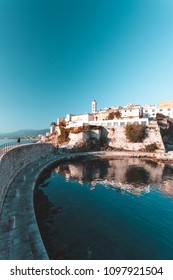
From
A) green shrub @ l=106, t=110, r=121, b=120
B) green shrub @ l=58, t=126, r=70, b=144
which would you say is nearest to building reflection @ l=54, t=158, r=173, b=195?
green shrub @ l=58, t=126, r=70, b=144

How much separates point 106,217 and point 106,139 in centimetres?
3422

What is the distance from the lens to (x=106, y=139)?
4406cm

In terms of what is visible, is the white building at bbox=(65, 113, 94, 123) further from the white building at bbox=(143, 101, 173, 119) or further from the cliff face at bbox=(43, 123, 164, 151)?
the white building at bbox=(143, 101, 173, 119)

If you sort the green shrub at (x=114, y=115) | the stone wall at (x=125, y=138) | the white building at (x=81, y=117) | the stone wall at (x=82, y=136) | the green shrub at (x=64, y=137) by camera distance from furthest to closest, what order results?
the white building at (x=81, y=117) < the green shrub at (x=114, y=115) < the green shrub at (x=64, y=137) < the stone wall at (x=82, y=136) < the stone wall at (x=125, y=138)

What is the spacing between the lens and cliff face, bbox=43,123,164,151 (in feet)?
127

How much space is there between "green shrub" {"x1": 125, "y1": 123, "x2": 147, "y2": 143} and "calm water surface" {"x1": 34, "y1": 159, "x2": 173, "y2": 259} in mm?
20223

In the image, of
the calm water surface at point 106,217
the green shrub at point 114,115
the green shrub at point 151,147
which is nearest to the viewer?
the calm water surface at point 106,217

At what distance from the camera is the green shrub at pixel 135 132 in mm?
38438

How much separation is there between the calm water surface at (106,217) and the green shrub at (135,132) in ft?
66.3

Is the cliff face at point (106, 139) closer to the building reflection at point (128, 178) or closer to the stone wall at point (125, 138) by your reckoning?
the stone wall at point (125, 138)

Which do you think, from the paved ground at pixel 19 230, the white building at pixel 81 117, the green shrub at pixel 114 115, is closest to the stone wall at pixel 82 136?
the green shrub at pixel 114 115

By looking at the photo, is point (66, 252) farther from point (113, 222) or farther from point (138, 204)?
point (138, 204)
